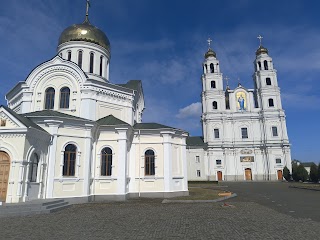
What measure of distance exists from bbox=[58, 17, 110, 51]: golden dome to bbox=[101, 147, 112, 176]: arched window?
11.6m

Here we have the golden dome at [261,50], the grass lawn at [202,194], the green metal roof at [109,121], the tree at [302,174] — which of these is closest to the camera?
the grass lawn at [202,194]

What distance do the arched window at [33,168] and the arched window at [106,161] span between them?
442cm

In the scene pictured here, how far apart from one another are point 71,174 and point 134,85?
10849 mm

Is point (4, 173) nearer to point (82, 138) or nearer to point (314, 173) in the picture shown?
point (82, 138)

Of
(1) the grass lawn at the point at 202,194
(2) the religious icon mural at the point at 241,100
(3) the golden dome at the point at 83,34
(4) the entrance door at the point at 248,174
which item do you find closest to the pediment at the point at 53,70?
(3) the golden dome at the point at 83,34

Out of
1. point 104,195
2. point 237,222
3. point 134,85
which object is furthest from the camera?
point 134,85

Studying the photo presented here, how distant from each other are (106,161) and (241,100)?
45.2 metres

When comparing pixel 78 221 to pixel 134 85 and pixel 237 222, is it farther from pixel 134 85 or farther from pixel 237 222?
pixel 134 85

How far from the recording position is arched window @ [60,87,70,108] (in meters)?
19.8

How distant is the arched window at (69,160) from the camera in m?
16.5

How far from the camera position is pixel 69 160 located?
16.6 metres

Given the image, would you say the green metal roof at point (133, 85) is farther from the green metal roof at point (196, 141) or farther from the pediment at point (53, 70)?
the green metal roof at point (196, 141)

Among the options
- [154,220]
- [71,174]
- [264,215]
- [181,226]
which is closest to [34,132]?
[71,174]

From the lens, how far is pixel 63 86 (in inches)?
782
